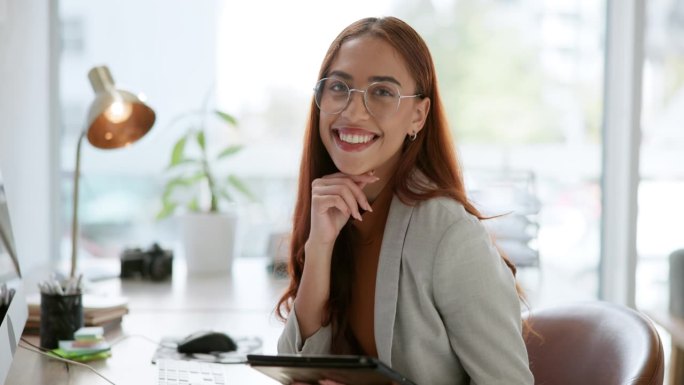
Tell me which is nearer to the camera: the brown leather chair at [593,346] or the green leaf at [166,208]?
the brown leather chair at [593,346]

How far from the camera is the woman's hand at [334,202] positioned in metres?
1.57

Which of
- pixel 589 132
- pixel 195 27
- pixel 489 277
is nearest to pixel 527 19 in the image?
pixel 589 132

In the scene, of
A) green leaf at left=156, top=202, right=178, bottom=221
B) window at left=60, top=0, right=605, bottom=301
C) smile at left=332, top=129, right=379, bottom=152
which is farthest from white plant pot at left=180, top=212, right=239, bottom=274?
smile at left=332, top=129, right=379, bottom=152

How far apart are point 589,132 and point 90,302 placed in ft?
9.13

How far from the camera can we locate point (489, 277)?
1.41 m

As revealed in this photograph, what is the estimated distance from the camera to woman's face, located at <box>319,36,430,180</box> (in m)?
1.53

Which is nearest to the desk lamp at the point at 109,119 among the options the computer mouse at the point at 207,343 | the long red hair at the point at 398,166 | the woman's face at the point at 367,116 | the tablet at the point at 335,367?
the computer mouse at the point at 207,343

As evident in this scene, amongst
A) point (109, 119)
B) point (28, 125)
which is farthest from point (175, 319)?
point (28, 125)

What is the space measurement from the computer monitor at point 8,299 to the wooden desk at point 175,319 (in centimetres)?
11

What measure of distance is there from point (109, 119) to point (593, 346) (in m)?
1.23

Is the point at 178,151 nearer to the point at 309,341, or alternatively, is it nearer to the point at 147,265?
the point at 147,265

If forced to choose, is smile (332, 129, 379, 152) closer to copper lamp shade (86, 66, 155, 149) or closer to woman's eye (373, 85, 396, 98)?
woman's eye (373, 85, 396, 98)

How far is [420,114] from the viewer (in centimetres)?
159

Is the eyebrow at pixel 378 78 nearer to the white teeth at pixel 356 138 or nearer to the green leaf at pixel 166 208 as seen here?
the white teeth at pixel 356 138
